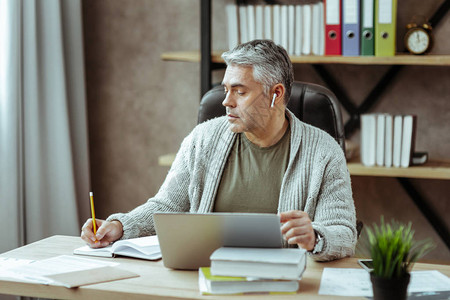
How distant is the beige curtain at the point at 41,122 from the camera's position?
2.66 metres

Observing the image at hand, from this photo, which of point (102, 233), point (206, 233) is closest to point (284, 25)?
point (102, 233)

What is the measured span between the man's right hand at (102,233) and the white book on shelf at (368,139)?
51.7 inches

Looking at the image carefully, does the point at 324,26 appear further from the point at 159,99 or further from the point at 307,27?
the point at 159,99

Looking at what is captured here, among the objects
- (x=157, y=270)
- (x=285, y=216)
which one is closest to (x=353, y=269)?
(x=285, y=216)

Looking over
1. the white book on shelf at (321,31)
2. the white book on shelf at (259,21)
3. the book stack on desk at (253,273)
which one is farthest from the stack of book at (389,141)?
the book stack on desk at (253,273)

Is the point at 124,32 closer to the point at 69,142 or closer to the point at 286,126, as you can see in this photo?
the point at 69,142

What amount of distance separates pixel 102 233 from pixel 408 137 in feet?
4.79

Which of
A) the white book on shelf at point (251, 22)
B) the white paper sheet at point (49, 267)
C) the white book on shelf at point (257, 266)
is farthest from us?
the white book on shelf at point (251, 22)

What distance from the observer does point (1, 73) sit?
2650 mm

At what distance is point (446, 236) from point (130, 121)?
1622mm

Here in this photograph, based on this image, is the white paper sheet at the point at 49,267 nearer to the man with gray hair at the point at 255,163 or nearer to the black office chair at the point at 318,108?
the man with gray hair at the point at 255,163

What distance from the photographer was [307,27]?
272cm

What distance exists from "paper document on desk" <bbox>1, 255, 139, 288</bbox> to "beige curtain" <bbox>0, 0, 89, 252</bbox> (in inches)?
49.3

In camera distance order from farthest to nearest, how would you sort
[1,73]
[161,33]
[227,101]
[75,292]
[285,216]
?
[161,33]
[1,73]
[227,101]
[285,216]
[75,292]
